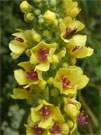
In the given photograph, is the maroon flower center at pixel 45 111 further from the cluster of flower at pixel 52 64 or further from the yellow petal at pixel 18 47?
the yellow petal at pixel 18 47

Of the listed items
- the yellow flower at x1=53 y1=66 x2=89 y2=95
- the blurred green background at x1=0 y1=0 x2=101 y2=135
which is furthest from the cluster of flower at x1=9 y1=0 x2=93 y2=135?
the blurred green background at x1=0 y1=0 x2=101 y2=135

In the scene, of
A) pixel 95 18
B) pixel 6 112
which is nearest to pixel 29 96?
pixel 6 112

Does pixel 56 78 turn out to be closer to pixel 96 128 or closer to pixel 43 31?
pixel 43 31

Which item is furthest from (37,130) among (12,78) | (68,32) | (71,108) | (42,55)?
(12,78)

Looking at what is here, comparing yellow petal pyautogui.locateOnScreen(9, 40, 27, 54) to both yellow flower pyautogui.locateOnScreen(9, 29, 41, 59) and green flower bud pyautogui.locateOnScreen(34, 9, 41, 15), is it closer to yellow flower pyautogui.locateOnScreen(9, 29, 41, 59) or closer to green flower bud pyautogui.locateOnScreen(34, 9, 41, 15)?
yellow flower pyautogui.locateOnScreen(9, 29, 41, 59)

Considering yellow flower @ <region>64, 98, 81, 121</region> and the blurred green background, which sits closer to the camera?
yellow flower @ <region>64, 98, 81, 121</region>

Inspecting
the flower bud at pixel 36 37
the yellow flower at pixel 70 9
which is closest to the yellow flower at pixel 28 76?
the flower bud at pixel 36 37
